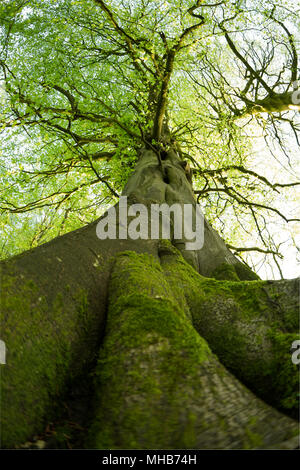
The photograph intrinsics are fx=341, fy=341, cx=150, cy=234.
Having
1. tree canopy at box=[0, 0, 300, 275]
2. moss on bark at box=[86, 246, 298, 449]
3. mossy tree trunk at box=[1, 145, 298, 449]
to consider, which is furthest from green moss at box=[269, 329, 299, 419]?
tree canopy at box=[0, 0, 300, 275]

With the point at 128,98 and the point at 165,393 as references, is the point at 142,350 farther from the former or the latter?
the point at 128,98

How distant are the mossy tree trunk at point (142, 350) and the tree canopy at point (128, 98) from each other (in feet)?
11.8

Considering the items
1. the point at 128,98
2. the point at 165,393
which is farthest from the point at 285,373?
the point at 128,98

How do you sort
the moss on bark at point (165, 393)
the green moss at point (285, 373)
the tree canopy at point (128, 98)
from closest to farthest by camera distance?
the moss on bark at point (165, 393)
the green moss at point (285, 373)
the tree canopy at point (128, 98)

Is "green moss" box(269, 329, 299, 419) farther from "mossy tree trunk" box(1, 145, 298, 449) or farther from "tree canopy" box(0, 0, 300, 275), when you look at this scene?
"tree canopy" box(0, 0, 300, 275)

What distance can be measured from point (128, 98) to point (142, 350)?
7044mm

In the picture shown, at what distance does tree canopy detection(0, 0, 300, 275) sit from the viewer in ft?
23.6

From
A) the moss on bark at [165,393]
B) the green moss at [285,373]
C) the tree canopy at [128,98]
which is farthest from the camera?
the tree canopy at [128,98]

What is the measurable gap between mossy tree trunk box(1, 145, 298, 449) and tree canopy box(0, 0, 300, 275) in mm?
3601

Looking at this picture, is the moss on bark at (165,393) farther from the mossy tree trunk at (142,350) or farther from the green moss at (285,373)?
the green moss at (285,373)

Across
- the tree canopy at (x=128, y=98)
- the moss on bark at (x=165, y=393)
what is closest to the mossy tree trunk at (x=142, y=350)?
the moss on bark at (x=165, y=393)

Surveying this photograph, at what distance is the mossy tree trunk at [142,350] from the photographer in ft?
6.04

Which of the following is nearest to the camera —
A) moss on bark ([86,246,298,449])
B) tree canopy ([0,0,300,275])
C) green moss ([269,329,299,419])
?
moss on bark ([86,246,298,449])
